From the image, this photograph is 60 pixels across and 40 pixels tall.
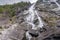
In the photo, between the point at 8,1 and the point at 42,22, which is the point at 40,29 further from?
the point at 8,1

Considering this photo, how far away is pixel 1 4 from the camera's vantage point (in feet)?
152

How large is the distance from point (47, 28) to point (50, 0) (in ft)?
77.7

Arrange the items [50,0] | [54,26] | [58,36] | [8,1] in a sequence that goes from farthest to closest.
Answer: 1. [8,1]
2. [50,0]
3. [54,26]
4. [58,36]

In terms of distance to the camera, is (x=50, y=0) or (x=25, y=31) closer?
→ (x=25, y=31)

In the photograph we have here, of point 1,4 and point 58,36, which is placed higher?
point 1,4

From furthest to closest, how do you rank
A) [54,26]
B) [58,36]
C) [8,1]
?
[8,1] < [54,26] < [58,36]

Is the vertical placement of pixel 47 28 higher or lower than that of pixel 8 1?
lower

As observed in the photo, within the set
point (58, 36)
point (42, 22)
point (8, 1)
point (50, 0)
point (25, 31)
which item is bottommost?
point (58, 36)

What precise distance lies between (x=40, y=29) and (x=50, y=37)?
7.63 feet

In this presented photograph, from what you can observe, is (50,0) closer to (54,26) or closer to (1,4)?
(1,4)

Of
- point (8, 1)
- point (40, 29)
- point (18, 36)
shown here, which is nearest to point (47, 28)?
point (40, 29)

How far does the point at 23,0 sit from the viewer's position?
172 feet

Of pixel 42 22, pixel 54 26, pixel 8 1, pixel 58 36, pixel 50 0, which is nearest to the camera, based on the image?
pixel 58 36

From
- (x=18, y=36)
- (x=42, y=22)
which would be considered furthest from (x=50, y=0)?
(x=18, y=36)
